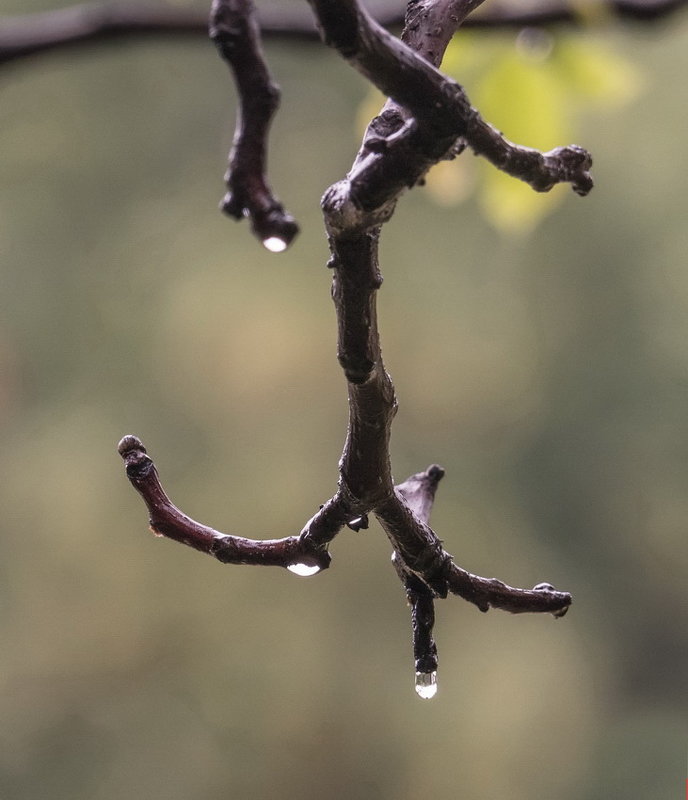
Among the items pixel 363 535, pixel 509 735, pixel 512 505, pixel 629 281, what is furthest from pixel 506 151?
pixel 629 281

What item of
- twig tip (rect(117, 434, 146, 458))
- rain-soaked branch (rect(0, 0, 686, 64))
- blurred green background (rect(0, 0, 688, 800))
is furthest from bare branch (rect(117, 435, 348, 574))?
blurred green background (rect(0, 0, 688, 800))

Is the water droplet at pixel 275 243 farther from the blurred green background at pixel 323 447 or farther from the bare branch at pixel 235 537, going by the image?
the blurred green background at pixel 323 447

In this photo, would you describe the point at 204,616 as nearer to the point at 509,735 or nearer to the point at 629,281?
the point at 509,735

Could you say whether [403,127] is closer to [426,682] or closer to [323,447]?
[426,682]

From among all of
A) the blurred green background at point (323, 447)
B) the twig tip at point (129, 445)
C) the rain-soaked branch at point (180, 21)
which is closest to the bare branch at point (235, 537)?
the twig tip at point (129, 445)

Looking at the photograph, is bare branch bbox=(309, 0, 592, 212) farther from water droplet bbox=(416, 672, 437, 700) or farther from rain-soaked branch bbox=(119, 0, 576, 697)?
water droplet bbox=(416, 672, 437, 700)
